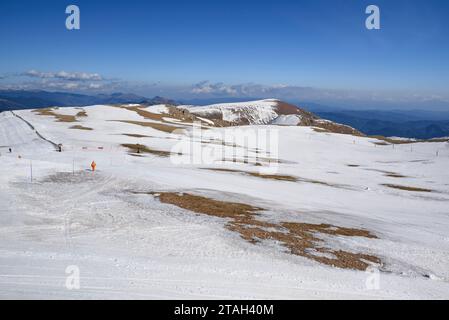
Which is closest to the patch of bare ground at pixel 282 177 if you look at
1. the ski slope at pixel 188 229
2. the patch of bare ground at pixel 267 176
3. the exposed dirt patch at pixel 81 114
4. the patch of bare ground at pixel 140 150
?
the patch of bare ground at pixel 267 176

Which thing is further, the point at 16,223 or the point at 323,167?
the point at 323,167

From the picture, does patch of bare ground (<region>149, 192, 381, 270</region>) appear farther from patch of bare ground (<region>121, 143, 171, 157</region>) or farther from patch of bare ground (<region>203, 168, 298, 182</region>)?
patch of bare ground (<region>121, 143, 171, 157</region>)

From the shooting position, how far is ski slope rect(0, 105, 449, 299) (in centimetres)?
1373

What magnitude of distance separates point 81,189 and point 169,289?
20347 mm

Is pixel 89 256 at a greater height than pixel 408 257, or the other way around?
pixel 89 256

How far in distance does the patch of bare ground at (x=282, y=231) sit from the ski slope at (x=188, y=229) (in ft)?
2.74

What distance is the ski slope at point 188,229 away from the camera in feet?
45.1

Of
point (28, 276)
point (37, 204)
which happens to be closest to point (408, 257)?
point (28, 276)

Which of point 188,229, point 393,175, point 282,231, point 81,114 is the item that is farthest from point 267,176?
point 81,114

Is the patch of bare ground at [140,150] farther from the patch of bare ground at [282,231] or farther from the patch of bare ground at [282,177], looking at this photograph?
the patch of bare ground at [282,231]

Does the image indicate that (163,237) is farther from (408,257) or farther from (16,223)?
(408,257)

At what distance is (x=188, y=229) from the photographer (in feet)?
71.4

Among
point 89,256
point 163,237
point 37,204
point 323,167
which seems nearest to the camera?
point 89,256
